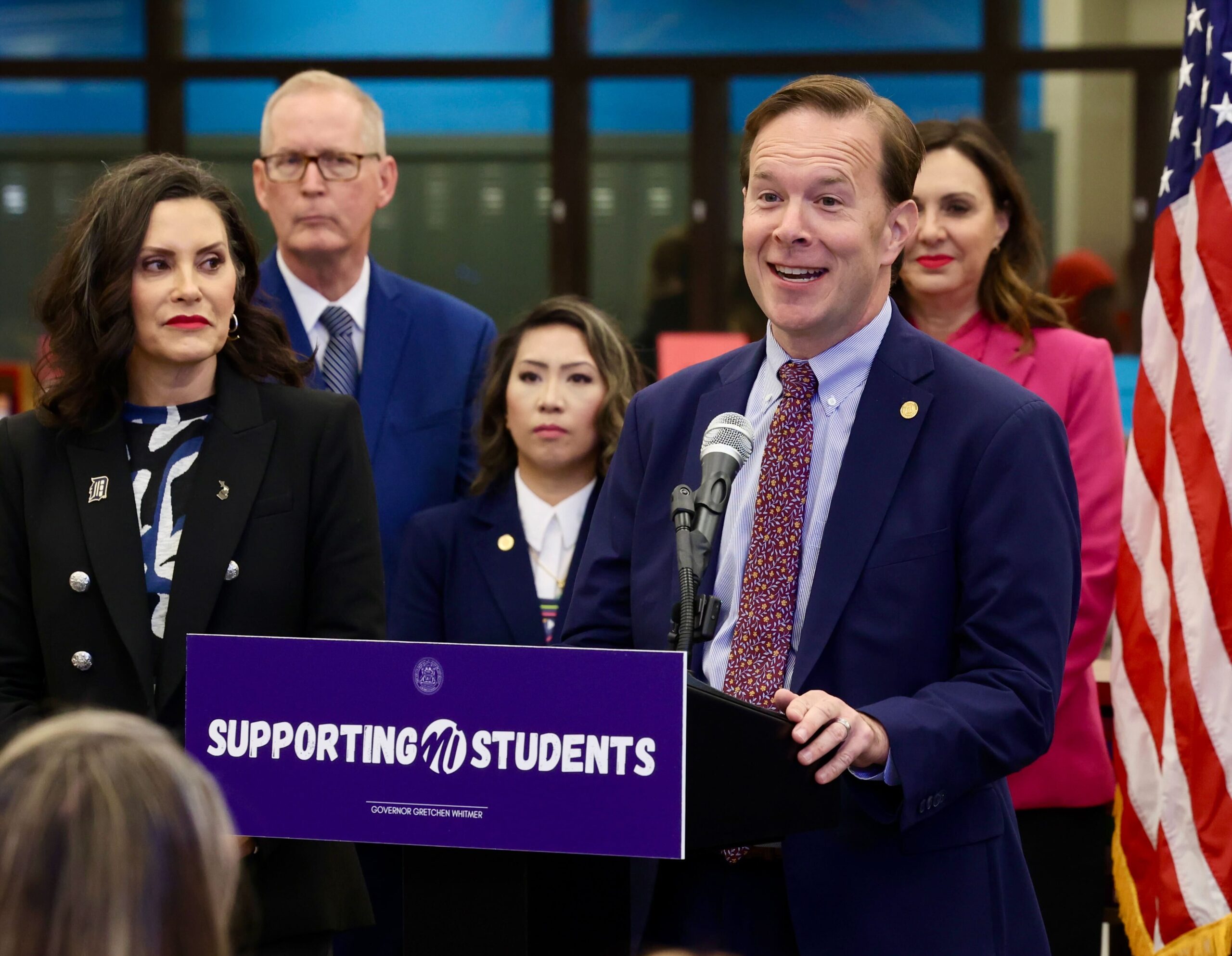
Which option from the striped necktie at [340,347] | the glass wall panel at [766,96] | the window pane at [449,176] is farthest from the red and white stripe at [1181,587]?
the window pane at [449,176]

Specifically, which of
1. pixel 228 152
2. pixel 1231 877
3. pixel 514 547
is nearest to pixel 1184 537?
pixel 1231 877

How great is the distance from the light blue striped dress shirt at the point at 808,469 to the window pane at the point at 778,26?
597cm

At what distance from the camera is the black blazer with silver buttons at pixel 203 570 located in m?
2.24

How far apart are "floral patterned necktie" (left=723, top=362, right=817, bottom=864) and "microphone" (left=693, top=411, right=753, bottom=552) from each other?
0.57 feet

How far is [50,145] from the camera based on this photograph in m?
8.05

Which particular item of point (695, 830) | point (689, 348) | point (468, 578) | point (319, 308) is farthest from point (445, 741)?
point (689, 348)

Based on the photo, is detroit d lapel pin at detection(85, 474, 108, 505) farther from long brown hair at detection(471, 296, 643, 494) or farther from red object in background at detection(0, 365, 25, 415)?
red object in background at detection(0, 365, 25, 415)

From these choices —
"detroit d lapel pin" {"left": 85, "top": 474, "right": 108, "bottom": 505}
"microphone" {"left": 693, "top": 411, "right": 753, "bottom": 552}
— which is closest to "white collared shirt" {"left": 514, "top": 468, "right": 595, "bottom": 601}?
"detroit d lapel pin" {"left": 85, "top": 474, "right": 108, "bottom": 505}

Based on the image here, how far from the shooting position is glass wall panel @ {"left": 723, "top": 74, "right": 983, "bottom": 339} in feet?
24.9

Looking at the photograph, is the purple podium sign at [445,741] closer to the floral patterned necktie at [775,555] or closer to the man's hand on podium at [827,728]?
the man's hand on podium at [827,728]

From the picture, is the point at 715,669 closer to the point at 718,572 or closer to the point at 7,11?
the point at 718,572

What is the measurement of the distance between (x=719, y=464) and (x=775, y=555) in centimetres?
26

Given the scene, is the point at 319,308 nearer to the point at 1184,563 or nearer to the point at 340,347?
the point at 340,347

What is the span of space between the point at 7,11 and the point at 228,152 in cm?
140
